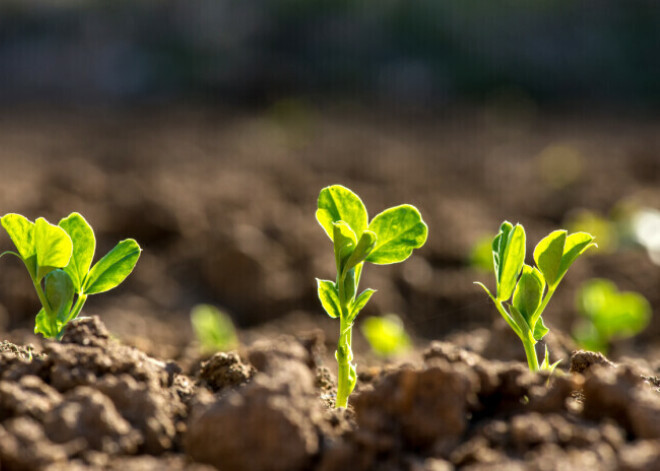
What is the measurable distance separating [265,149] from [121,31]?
594cm

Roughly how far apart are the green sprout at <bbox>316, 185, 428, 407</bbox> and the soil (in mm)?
75

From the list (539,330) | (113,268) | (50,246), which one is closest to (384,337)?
(539,330)

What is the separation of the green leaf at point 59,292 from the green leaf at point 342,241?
0.44 metres

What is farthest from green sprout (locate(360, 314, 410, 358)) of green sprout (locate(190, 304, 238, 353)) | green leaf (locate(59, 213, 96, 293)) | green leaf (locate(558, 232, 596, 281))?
green leaf (locate(59, 213, 96, 293))

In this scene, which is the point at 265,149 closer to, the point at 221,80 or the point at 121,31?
the point at 221,80

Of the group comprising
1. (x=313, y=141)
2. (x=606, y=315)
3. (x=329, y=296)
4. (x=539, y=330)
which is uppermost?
(x=313, y=141)

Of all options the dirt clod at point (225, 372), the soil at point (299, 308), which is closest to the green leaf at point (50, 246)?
the soil at point (299, 308)

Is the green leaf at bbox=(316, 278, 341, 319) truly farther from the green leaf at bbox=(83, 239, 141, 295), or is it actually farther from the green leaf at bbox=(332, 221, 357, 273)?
the green leaf at bbox=(83, 239, 141, 295)

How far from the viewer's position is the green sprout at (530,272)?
1.25m

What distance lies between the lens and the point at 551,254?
4.13 ft

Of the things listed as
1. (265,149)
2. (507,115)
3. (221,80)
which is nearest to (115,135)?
(265,149)

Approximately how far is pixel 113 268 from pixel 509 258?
64cm

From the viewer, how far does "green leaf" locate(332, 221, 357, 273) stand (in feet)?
3.94

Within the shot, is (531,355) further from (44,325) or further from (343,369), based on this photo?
(44,325)
